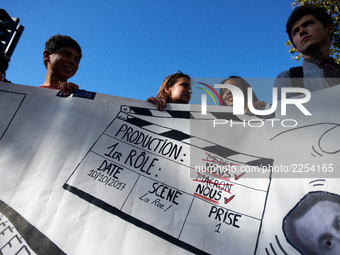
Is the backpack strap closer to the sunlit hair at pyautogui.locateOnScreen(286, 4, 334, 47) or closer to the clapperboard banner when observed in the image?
the sunlit hair at pyautogui.locateOnScreen(286, 4, 334, 47)

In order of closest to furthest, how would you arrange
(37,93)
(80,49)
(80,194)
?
(80,194)
(37,93)
(80,49)

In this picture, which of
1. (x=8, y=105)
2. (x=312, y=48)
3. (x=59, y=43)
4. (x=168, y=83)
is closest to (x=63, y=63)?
(x=59, y=43)

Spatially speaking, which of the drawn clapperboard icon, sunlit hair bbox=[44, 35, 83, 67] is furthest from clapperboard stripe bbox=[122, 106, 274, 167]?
sunlit hair bbox=[44, 35, 83, 67]

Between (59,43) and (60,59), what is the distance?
15cm

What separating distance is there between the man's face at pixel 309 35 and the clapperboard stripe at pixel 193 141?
770 millimetres

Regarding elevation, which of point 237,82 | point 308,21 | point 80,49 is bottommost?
point 80,49

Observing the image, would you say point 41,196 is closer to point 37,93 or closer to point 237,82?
point 37,93

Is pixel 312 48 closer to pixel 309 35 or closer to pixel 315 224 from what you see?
pixel 309 35

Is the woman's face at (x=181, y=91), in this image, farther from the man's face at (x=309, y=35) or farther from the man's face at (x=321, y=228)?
the man's face at (x=321, y=228)

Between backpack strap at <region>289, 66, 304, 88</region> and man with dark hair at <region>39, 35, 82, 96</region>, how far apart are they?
1.40 meters

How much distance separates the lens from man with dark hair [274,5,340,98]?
111 centimetres

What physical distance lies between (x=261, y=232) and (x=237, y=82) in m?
1.11

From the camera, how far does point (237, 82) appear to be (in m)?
1.60

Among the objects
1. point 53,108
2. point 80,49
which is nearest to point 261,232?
point 53,108
